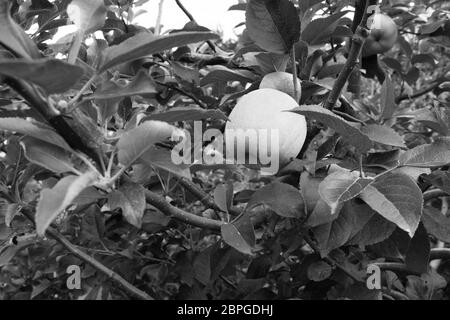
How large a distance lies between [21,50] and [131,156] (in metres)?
0.18

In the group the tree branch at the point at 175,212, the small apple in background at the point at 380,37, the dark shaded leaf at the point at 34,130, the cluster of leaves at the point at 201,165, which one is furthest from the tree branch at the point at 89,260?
the small apple in background at the point at 380,37

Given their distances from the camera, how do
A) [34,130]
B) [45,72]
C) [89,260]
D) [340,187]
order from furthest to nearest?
[89,260]
[340,187]
[34,130]
[45,72]

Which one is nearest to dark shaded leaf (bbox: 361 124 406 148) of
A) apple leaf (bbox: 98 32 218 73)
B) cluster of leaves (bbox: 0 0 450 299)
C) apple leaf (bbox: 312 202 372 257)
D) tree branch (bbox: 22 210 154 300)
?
cluster of leaves (bbox: 0 0 450 299)

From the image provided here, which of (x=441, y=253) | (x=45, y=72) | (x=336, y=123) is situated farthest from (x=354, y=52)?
(x=441, y=253)

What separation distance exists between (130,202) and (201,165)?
21 cm

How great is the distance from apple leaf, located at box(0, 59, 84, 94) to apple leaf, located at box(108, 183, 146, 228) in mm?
202

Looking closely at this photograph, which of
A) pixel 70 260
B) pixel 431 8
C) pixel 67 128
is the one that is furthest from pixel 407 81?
pixel 67 128

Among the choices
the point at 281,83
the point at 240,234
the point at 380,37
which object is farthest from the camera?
the point at 380,37

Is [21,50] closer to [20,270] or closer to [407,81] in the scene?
[407,81]

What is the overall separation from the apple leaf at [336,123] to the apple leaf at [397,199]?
0.06m

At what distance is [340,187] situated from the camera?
2.26ft

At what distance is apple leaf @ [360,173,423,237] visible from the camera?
0.63 meters

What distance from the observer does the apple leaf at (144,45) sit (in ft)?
1.84

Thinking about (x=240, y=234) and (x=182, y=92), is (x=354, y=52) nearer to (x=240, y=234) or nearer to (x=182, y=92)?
(x=240, y=234)
